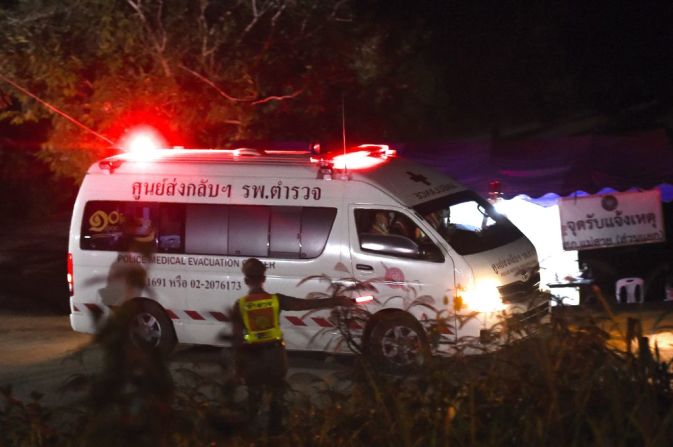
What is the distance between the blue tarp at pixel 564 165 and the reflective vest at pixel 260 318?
6847mm

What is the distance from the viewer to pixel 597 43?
79.8 feet

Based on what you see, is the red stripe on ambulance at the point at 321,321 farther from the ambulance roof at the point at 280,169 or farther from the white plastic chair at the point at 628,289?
the white plastic chair at the point at 628,289

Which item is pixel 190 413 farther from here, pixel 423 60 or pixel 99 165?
pixel 423 60

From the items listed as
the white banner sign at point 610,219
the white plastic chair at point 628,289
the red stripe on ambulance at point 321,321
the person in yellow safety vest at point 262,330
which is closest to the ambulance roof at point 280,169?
the red stripe on ambulance at point 321,321

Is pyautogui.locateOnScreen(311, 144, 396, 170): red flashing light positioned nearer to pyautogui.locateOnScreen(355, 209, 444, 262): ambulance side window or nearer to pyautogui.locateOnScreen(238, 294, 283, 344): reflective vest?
pyautogui.locateOnScreen(355, 209, 444, 262): ambulance side window

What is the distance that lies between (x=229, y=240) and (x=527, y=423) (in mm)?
5811

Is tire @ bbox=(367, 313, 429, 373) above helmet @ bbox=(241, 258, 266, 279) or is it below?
below

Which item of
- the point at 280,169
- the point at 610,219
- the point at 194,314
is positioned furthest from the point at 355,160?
the point at 610,219

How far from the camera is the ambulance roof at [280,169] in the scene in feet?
33.1

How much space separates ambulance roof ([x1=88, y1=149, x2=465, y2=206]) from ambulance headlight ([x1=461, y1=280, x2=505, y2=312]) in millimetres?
1048

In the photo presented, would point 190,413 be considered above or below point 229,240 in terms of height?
below

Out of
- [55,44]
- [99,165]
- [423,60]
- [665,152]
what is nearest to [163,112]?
[55,44]

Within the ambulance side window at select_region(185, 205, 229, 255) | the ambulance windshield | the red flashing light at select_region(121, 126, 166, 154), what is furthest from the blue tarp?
the ambulance side window at select_region(185, 205, 229, 255)

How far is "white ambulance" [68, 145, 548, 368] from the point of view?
9.73 meters
